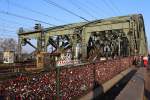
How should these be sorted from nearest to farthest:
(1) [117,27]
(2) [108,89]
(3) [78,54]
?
(2) [108,89] < (1) [117,27] < (3) [78,54]

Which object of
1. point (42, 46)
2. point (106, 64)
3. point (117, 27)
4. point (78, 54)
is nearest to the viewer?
point (106, 64)

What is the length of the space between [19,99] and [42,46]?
59.0m

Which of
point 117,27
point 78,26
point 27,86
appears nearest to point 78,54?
point 78,26

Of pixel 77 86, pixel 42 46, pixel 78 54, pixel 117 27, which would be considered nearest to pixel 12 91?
pixel 77 86

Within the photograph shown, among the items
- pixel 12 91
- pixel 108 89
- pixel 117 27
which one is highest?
pixel 117 27

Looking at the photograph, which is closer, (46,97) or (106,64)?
(46,97)

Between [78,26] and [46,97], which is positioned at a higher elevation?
[78,26]

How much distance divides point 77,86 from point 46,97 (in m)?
3.13

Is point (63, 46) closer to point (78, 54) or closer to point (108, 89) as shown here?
point (78, 54)

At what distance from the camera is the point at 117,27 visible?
1989 inches

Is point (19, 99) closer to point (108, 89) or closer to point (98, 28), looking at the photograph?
point (108, 89)

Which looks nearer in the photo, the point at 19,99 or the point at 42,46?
the point at 19,99

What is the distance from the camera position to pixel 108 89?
15.2 metres

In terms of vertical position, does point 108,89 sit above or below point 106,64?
below
